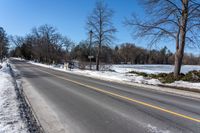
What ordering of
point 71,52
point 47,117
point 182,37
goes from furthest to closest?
point 71,52 < point 182,37 < point 47,117

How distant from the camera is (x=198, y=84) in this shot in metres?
14.3

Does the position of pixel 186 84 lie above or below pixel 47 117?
above

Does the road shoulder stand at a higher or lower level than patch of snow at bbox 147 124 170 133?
lower

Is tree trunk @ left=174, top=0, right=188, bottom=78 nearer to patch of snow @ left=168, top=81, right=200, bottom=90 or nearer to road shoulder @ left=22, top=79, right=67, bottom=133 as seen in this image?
patch of snow @ left=168, top=81, right=200, bottom=90

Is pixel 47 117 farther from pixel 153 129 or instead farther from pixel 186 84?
pixel 186 84

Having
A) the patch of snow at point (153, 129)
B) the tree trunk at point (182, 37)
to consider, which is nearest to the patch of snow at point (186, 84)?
the tree trunk at point (182, 37)

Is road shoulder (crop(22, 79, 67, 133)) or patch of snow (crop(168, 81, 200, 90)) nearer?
road shoulder (crop(22, 79, 67, 133))

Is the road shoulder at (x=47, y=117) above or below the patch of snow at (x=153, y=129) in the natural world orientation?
below

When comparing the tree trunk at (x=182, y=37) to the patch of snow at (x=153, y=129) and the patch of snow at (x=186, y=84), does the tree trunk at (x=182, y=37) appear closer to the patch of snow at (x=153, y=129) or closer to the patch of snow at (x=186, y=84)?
the patch of snow at (x=186, y=84)

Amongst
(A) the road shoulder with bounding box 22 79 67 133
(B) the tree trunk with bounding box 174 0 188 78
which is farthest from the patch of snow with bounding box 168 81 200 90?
(A) the road shoulder with bounding box 22 79 67 133

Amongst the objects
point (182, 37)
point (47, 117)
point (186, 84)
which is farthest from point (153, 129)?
point (182, 37)

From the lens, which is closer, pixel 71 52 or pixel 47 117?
pixel 47 117

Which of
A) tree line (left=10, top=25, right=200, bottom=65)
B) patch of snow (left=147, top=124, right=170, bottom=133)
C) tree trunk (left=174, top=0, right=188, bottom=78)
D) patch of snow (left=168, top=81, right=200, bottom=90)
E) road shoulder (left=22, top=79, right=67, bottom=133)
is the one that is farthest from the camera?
tree line (left=10, top=25, right=200, bottom=65)

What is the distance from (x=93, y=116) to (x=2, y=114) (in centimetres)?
253
